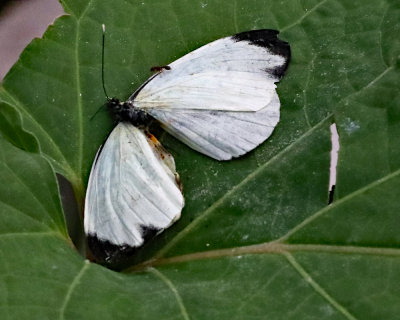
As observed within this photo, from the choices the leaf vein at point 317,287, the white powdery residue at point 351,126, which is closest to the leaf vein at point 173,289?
the leaf vein at point 317,287

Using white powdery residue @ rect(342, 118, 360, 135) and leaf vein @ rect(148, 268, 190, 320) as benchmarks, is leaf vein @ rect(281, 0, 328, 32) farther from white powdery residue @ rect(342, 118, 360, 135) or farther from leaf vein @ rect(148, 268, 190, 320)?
leaf vein @ rect(148, 268, 190, 320)

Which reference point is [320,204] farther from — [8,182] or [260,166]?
[8,182]

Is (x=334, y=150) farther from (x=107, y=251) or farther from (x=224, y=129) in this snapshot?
(x=107, y=251)

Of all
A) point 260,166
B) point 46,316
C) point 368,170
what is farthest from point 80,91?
point 368,170

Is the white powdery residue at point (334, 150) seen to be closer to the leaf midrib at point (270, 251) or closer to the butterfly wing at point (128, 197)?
the leaf midrib at point (270, 251)

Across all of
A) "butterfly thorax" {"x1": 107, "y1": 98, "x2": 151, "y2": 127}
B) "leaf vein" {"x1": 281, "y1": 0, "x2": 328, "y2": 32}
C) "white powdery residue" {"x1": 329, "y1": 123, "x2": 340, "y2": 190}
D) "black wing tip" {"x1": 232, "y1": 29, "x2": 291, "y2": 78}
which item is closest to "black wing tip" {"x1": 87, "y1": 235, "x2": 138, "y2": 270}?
"butterfly thorax" {"x1": 107, "y1": 98, "x2": 151, "y2": 127}

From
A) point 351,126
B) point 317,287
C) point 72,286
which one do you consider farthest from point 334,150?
point 72,286
